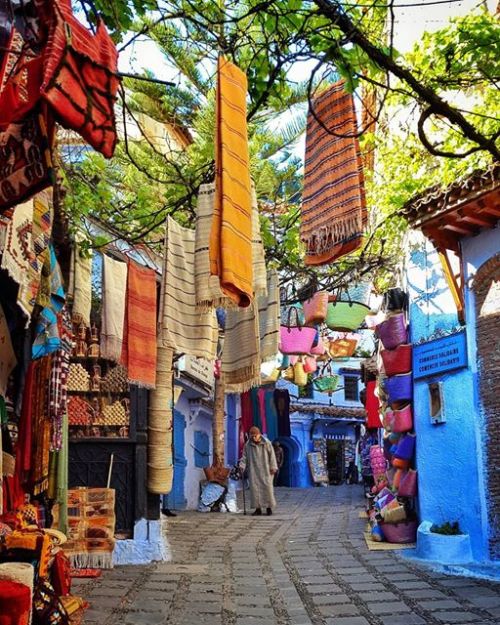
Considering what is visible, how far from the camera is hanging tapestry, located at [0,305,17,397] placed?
5.60 metres

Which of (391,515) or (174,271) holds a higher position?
(174,271)

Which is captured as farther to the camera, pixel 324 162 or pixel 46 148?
pixel 324 162

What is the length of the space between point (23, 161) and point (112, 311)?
15.1ft

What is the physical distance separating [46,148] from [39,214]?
1573 mm

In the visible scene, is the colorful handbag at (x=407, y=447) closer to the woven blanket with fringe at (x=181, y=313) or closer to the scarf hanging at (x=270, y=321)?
the scarf hanging at (x=270, y=321)

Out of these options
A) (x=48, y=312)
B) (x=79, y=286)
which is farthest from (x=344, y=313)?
(x=48, y=312)

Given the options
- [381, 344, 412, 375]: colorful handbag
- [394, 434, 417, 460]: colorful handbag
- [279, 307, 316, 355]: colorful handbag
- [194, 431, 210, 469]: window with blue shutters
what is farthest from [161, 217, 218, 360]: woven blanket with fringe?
[194, 431, 210, 469]: window with blue shutters

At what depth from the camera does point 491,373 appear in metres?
8.44

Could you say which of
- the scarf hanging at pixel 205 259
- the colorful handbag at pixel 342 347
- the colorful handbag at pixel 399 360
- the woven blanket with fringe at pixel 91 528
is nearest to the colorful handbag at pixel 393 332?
the colorful handbag at pixel 399 360

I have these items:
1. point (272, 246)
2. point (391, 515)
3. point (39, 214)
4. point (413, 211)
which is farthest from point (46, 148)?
point (391, 515)

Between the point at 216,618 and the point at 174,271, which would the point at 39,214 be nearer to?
the point at 174,271

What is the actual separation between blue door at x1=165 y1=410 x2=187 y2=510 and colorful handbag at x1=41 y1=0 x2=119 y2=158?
48.9ft

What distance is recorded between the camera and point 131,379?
25.4ft

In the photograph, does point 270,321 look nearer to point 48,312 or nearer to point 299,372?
point 48,312
